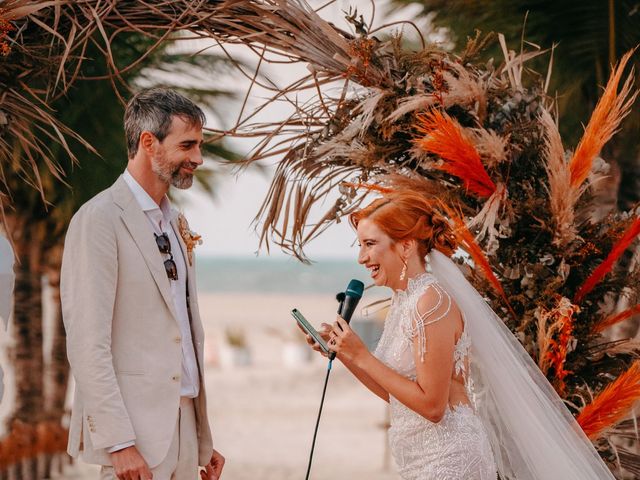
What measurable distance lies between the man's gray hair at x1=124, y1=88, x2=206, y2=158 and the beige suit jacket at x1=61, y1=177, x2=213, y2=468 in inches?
9.4

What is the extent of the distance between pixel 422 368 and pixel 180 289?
38.2 inches

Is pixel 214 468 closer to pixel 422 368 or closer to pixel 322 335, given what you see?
pixel 322 335

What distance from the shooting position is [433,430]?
3584 millimetres

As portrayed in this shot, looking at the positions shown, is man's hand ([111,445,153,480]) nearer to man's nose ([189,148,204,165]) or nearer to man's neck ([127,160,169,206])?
man's neck ([127,160,169,206])

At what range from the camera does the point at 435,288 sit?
3.54m

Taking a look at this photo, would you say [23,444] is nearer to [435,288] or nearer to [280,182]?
[280,182]

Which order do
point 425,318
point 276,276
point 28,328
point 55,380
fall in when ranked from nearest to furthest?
point 425,318 < point 28,328 < point 55,380 < point 276,276

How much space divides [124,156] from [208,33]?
5.81 m

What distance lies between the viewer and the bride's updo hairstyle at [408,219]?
361 centimetres

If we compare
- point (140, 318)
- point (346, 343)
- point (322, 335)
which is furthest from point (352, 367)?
point (140, 318)

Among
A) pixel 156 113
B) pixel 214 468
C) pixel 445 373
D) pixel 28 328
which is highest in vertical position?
pixel 156 113

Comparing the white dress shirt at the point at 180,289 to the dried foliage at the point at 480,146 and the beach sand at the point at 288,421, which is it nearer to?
the dried foliage at the point at 480,146

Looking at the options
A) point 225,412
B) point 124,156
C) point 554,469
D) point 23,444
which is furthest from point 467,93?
point 225,412

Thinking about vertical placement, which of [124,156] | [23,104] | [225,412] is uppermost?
[124,156]
